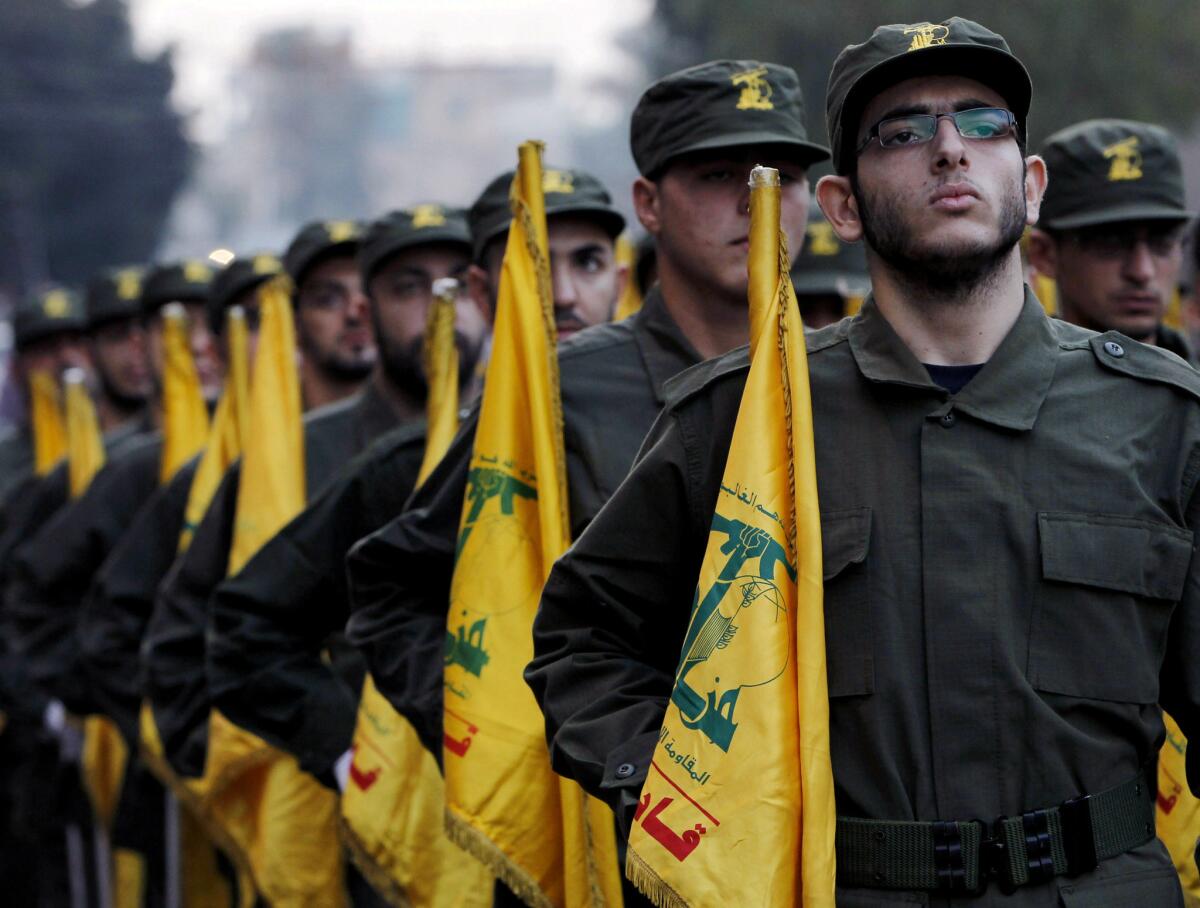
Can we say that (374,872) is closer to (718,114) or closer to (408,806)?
(408,806)

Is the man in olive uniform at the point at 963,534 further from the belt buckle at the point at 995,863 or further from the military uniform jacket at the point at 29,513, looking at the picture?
the military uniform jacket at the point at 29,513

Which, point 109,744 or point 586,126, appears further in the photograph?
point 586,126

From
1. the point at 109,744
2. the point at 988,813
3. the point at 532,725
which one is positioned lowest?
the point at 109,744

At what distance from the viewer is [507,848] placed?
4.79 m

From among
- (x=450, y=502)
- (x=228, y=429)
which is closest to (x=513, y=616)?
(x=450, y=502)

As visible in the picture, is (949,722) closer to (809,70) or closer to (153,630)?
(153,630)

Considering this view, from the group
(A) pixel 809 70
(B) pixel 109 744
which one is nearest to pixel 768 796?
(B) pixel 109 744

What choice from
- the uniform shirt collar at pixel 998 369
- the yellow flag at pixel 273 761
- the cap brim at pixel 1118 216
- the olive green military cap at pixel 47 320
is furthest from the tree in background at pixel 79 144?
the uniform shirt collar at pixel 998 369

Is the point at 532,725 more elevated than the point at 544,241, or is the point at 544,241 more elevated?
the point at 544,241

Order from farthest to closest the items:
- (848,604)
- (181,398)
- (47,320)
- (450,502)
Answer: (47,320) → (181,398) → (450,502) → (848,604)

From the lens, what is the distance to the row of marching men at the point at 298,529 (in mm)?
5133

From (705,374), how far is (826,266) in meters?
3.59

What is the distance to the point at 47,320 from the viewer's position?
43.3 feet

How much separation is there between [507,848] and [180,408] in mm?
4487
